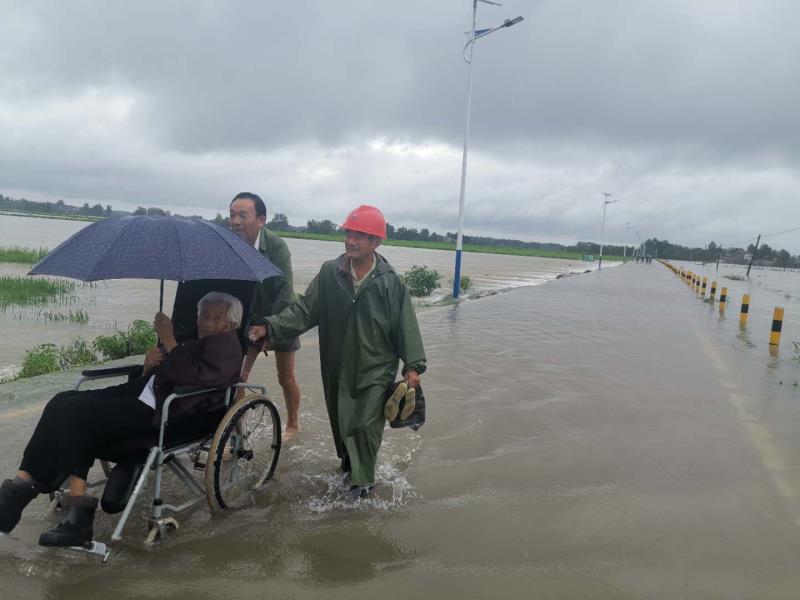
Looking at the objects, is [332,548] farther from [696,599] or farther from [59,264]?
[59,264]

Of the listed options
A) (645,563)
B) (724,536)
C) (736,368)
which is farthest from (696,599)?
(736,368)

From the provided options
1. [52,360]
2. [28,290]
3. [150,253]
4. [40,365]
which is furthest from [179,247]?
[28,290]

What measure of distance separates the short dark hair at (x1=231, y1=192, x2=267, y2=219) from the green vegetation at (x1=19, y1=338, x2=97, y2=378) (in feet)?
13.9

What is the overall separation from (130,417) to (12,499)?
1.97 feet

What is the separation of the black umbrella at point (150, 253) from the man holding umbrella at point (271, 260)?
648 mm

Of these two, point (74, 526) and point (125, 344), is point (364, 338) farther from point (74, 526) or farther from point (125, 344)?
point (125, 344)

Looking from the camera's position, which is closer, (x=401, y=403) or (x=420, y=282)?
(x=401, y=403)

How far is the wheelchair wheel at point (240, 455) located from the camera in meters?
3.19

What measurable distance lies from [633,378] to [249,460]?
17.6ft

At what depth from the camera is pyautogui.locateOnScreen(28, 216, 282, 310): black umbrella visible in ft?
9.89

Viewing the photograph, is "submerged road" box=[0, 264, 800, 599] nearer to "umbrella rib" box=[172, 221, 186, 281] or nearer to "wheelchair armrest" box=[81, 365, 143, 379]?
"wheelchair armrest" box=[81, 365, 143, 379]

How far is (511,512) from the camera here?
363 centimetres

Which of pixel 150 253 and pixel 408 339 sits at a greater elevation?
pixel 150 253

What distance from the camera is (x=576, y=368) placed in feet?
26.1
